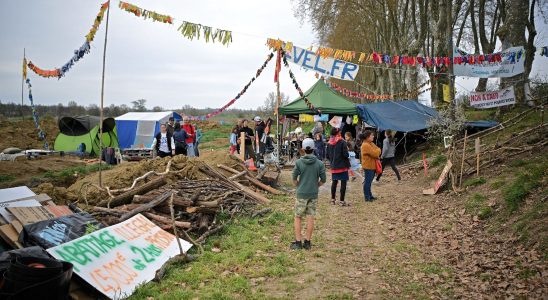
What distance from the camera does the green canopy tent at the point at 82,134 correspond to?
76.7ft

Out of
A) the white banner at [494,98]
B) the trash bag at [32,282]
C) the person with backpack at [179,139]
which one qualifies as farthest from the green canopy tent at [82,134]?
the trash bag at [32,282]

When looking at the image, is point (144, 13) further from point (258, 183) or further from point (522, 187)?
point (522, 187)

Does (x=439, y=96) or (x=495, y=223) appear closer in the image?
(x=495, y=223)

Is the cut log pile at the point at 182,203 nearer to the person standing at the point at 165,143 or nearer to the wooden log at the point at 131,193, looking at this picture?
the wooden log at the point at 131,193

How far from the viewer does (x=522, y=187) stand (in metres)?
7.17

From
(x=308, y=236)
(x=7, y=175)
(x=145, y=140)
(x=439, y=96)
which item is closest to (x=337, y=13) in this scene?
(x=439, y=96)

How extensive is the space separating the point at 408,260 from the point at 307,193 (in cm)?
185

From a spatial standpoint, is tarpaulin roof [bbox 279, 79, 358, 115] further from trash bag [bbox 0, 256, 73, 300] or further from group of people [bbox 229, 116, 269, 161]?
trash bag [bbox 0, 256, 73, 300]

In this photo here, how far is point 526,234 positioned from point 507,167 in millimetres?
4181

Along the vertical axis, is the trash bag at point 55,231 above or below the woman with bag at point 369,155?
below

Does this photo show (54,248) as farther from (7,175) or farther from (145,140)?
(145,140)

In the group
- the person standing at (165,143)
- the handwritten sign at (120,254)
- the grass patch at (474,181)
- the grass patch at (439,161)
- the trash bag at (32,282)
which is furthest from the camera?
the grass patch at (439,161)

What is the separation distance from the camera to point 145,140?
26.2m

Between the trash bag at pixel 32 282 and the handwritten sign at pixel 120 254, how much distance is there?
2.87ft
